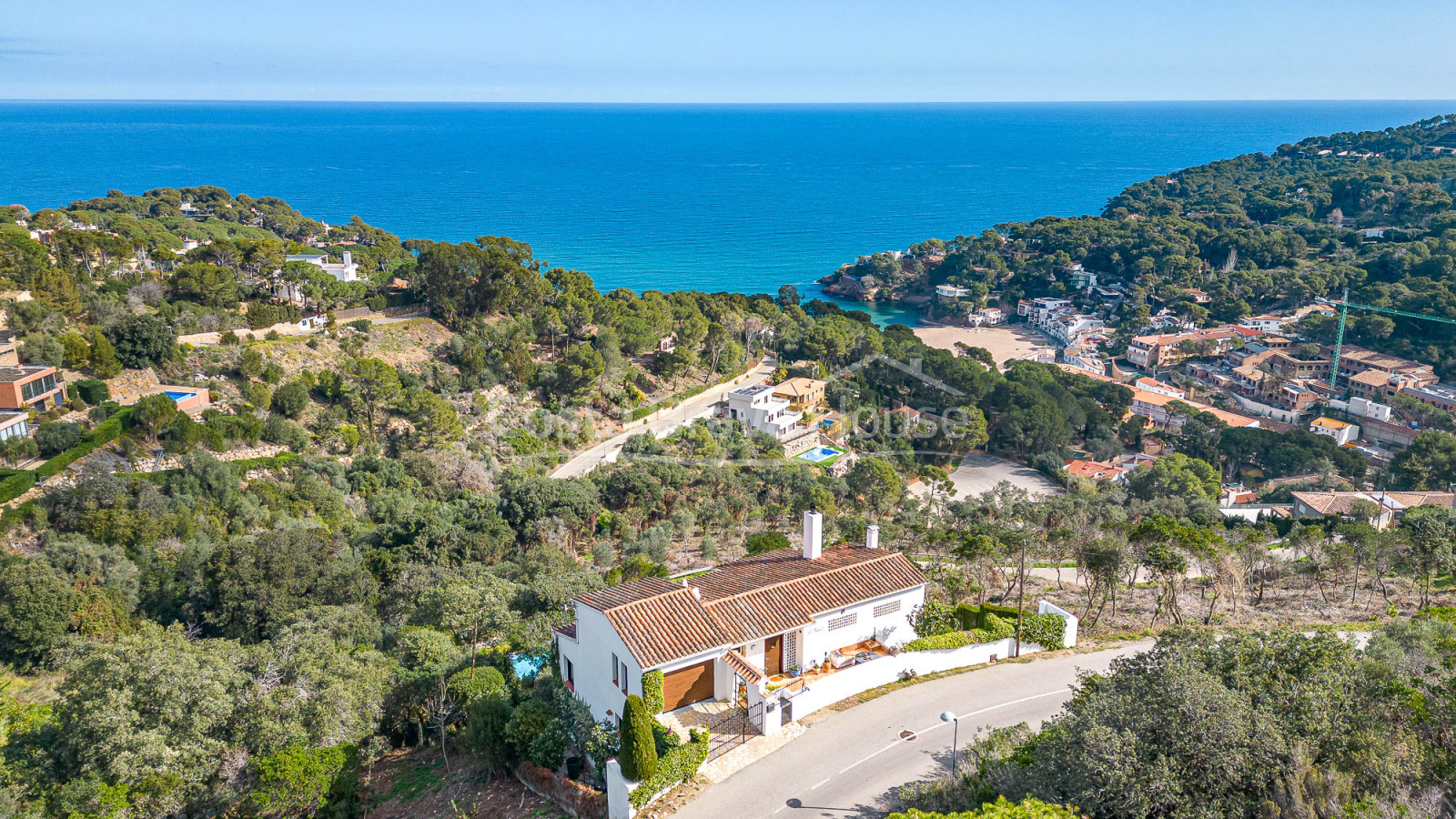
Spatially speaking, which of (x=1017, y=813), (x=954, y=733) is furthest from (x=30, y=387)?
(x=1017, y=813)

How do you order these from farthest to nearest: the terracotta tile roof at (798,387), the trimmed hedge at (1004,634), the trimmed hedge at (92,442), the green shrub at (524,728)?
the terracotta tile roof at (798,387), the trimmed hedge at (92,442), the trimmed hedge at (1004,634), the green shrub at (524,728)

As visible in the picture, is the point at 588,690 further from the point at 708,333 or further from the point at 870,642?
the point at 708,333

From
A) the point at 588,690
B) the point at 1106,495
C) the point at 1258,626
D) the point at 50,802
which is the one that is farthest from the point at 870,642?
the point at 1106,495

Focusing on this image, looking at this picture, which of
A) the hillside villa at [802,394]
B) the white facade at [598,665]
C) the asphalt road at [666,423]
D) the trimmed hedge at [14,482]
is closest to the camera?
the white facade at [598,665]

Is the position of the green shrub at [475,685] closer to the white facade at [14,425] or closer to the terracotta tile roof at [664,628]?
the terracotta tile roof at [664,628]

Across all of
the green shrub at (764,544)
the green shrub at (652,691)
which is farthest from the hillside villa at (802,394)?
the green shrub at (652,691)

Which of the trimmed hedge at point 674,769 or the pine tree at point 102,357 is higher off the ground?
the pine tree at point 102,357
